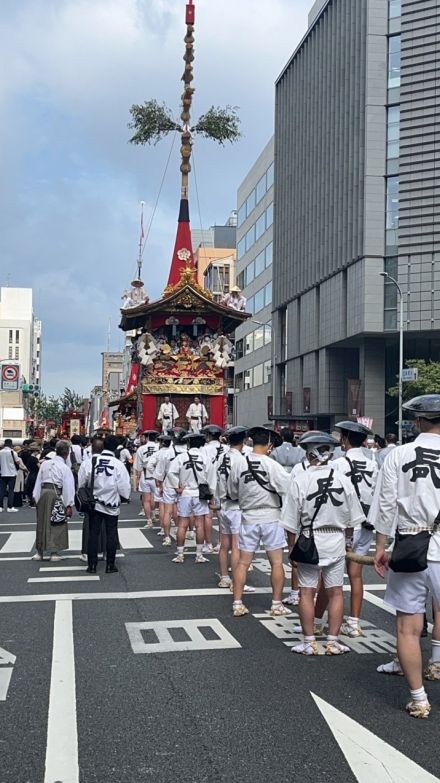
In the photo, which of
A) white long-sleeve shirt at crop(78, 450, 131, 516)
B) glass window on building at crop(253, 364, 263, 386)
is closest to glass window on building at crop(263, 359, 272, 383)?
glass window on building at crop(253, 364, 263, 386)

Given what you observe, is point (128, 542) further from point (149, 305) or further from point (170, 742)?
point (149, 305)

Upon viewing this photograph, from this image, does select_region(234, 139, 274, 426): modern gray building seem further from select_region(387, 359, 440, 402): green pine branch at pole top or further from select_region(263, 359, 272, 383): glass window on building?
select_region(387, 359, 440, 402): green pine branch at pole top

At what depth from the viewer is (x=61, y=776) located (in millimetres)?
4238

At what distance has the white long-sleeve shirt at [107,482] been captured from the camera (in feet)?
35.5

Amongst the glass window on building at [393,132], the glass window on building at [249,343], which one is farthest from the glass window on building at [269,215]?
the glass window on building at [393,132]

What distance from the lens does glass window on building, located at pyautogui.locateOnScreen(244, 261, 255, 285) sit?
7242cm

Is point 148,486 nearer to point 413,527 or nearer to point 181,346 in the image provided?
point 413,527

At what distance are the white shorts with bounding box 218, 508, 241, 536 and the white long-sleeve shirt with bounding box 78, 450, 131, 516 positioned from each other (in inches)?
75.2

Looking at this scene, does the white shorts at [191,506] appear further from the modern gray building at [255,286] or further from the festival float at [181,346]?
the modern gray building at [255,286]

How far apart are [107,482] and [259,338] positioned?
57593 mm

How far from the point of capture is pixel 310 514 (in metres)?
6.70

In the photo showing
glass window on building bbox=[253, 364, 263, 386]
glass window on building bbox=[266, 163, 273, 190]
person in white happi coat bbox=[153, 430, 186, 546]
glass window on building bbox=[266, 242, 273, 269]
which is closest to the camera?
person in white happi coat bbox=[153, 430, 186, 546]

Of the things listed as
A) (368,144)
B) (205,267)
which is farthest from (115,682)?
(205,267)

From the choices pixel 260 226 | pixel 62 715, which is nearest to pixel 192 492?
pixel 62 715
